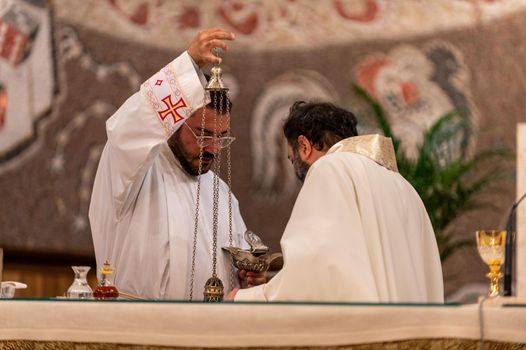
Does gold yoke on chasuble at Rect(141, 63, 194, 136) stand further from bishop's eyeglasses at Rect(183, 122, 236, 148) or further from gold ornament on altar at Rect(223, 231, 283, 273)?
gold ornament on altar at Rect(223, 231, 283, 273)

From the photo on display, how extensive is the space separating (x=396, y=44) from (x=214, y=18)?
160 cm

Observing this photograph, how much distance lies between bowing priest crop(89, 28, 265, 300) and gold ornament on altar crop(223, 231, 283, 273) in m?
0.16

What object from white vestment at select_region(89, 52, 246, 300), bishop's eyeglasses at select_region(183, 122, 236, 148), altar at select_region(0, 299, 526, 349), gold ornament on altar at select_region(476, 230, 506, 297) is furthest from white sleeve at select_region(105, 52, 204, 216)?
altar at select_region(0, 299, 526, 349)

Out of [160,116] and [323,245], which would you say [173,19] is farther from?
[323,245]

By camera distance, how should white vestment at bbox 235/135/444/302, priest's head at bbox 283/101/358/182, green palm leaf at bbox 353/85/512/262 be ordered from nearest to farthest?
white vestment at bbox 235/135/444/302 < priest's head at bbox 283/101/358/182 < green palm leaf at bbox 353/85/512/262

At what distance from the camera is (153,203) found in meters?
4.63

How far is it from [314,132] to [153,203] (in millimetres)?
950

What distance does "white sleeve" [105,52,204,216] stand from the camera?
428 cm

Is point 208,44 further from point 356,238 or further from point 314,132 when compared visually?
point 356,238

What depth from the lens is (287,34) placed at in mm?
8555

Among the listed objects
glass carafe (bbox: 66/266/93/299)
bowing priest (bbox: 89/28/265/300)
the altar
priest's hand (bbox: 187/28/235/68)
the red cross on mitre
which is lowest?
the altar

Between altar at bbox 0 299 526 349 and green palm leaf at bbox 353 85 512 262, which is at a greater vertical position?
green palm leaf at bbox 353 85 512 262

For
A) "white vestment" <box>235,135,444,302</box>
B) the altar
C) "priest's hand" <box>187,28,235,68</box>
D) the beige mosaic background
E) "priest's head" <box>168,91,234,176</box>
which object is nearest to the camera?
the altar

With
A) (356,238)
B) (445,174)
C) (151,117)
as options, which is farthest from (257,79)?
(356,238)
